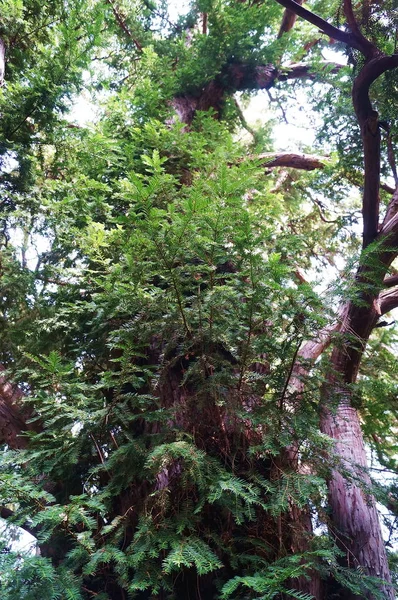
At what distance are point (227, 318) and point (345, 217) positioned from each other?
3776 mm

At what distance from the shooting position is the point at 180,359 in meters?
3.28

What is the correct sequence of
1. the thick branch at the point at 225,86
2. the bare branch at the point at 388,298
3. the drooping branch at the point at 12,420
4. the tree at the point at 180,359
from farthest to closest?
the thick branch at the point at 225,86 → the bare branch at the point at 388,298 → the drooping branch at the point at 12,420 → the tree at the point at 180,359

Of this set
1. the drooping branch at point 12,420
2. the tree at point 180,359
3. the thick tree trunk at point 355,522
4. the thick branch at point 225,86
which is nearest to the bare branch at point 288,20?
the thick branch at point 225,86

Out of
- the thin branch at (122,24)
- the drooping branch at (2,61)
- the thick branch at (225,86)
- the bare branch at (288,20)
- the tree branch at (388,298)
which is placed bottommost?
the tree branch at (388,298)

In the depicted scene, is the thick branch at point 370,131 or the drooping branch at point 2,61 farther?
the drooping branch at point 2,61

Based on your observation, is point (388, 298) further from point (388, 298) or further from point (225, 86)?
point (225, 86)

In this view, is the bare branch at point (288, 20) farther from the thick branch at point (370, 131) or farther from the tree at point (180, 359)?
the thick branch at point (370, 131)

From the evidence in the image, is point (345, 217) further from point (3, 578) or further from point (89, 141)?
point (3, 578)

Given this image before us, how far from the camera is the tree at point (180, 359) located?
7.32ft

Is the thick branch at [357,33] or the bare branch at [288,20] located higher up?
the bare branch at [288,20]

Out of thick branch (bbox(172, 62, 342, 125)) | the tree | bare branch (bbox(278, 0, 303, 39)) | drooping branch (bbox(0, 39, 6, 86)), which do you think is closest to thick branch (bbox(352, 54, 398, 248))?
the tree

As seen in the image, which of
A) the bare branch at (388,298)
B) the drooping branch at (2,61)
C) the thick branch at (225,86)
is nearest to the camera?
the bare branch at (388,298)

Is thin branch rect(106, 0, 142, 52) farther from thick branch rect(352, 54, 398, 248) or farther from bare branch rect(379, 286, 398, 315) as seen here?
bare branch rect(379, 286, 398, 315)

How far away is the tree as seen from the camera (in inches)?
87.9
